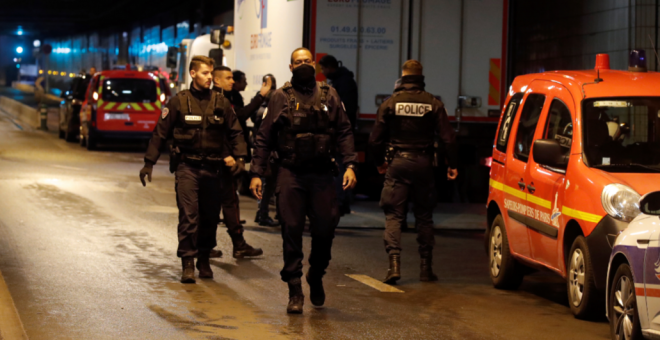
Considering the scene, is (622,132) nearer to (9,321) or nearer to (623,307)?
(623,307)

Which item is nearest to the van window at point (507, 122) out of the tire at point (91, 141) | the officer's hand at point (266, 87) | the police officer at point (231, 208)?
the police officer at point (231, 208)

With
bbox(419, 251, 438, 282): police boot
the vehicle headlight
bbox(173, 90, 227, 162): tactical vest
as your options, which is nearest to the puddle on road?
bbox(173, 90, 227, 162): tactical vest


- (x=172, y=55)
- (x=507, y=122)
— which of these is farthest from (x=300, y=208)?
(x=172, y=55)

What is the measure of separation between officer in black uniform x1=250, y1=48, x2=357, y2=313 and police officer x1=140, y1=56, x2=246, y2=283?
4.52 ft

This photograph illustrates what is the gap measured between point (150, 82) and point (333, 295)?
1710 cm

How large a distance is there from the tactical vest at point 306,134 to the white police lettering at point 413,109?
154cm

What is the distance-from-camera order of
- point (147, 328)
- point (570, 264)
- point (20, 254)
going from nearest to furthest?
point (147, 328) → point (570, 264) → point (20, 254)

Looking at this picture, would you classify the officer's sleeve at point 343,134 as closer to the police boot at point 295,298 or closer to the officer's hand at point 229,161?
the police boot at point 295,298

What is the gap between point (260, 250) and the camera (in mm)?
10148

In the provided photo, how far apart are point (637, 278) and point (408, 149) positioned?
3325mm

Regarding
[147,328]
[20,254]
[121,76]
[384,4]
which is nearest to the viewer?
[147,328]

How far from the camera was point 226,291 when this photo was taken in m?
8.07

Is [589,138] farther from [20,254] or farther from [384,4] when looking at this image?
[384,4]

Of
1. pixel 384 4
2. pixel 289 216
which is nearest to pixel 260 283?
pixel 289 216
